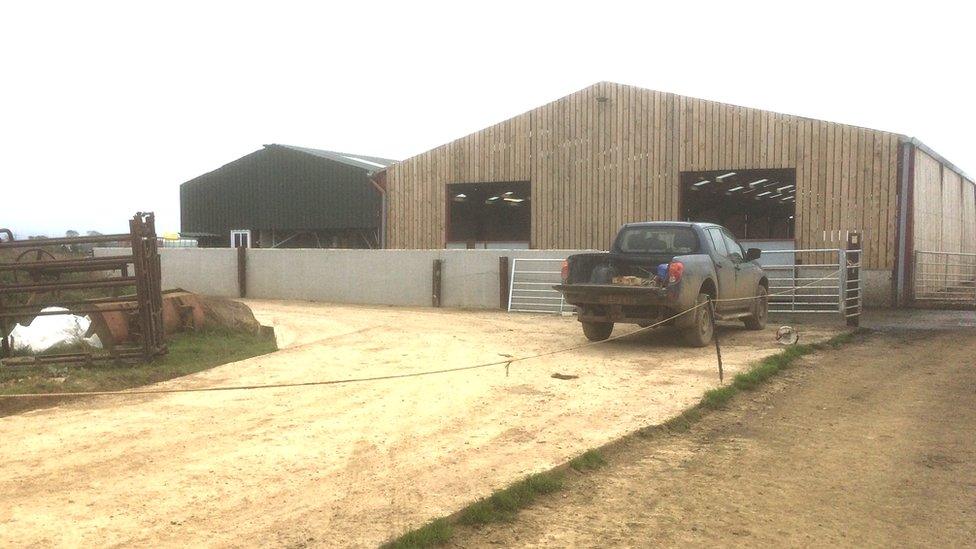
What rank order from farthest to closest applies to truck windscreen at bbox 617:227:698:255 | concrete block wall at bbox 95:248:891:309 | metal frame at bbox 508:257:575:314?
concrete block wall at bbox 95:248:891:309, metal frame at bbox 508:257:575:314, truck windscreen at bbox 617:227:698:255

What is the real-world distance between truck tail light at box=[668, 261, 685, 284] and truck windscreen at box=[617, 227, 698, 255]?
1.01m

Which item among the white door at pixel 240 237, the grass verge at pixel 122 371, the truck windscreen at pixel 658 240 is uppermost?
the white door at pixel 240 237

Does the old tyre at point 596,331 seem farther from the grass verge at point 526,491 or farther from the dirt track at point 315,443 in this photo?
the grass verge at point 526,491

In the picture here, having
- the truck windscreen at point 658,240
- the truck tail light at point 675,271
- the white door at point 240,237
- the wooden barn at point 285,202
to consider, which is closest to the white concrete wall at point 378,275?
the truck windscreen at point 658,240

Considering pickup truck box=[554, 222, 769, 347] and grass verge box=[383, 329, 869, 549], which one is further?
pickup truck box=[554, 222, 769, 347]

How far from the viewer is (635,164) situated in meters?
21.3

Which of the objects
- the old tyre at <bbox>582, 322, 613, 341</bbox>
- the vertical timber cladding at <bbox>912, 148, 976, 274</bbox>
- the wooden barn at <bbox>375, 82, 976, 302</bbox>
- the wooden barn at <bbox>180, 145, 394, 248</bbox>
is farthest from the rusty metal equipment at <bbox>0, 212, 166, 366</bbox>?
the wooden barn at <bbox>180, 145, 394, 248</bbox>

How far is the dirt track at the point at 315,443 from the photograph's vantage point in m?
4.52

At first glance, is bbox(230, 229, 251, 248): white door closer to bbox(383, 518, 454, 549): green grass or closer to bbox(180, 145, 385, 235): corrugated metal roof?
bbox(180, 145, 385, 235): corrugated metal roof

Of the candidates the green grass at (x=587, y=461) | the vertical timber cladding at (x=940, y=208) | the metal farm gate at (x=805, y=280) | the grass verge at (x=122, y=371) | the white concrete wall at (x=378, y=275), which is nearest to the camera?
the green grass at (x=587, y=461)

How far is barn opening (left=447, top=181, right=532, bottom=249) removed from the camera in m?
29.3

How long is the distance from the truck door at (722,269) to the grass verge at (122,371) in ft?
22.6

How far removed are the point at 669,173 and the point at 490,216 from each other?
50.3 ft

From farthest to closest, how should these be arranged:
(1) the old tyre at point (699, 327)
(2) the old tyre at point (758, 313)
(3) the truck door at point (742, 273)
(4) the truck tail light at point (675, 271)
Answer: (2) the old tyre at point (758, 313) < (3) the truck door at point (742, 273) < (1) the old tyre at point (699, 327) < (4) the truck tail light at point (675, 271)
